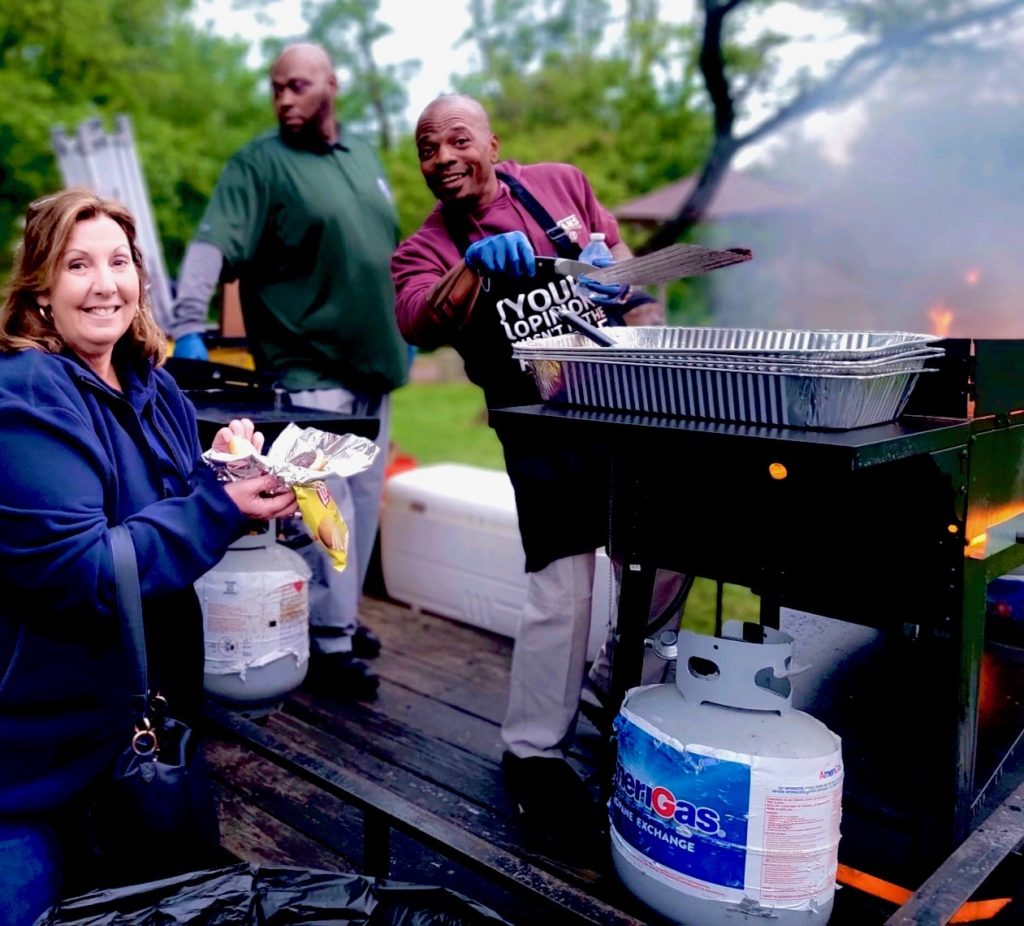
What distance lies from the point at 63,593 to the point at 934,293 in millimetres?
11171

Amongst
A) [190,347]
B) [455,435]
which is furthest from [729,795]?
[455,435]

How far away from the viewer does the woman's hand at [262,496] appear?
1738 millimetres

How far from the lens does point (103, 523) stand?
5.35ft

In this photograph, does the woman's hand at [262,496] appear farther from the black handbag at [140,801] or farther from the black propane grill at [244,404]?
the black propane grill at [244,404]

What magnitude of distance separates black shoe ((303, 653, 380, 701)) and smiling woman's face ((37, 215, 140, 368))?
5.64 ft

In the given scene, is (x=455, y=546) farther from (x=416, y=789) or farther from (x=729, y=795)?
(x=729, y=795)

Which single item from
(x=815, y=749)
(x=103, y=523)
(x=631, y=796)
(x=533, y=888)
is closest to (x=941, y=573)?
(x=815, y=749)

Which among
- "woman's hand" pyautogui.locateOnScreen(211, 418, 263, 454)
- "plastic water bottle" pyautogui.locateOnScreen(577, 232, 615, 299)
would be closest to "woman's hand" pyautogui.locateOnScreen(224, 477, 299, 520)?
"woman's hand" pyautogui.locateOnScreen(211, 418, 263, 454)

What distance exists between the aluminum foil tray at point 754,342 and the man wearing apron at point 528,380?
0.18m

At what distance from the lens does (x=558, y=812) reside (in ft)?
7.79

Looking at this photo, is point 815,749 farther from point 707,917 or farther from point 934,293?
point 934,293

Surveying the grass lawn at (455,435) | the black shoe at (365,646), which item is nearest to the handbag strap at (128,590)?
the black shoe at (365,646)

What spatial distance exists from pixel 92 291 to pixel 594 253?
1202 millimetres

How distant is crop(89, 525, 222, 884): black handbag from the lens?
1.63m
